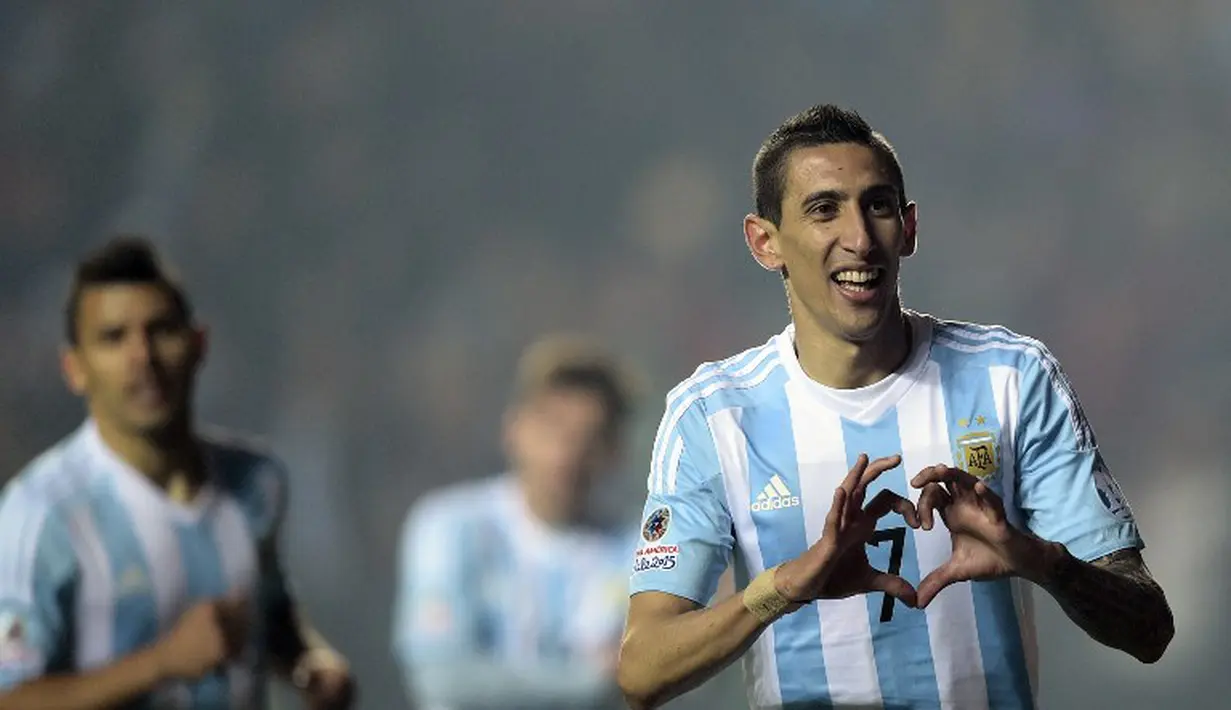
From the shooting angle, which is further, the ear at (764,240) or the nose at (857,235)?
the ear at (764,240)

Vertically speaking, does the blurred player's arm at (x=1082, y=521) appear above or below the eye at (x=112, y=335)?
below

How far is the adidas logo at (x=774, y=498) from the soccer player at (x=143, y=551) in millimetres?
1425

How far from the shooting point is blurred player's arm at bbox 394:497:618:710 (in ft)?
15.1

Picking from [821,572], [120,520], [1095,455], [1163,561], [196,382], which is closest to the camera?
[821,572]

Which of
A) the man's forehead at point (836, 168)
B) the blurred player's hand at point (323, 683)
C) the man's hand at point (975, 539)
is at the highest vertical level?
the man's forehead at point (836, 168)

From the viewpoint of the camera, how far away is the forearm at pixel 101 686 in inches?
133

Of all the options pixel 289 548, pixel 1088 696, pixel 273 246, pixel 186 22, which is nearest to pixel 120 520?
pixel 289 548

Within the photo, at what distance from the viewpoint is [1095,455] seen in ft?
7.55

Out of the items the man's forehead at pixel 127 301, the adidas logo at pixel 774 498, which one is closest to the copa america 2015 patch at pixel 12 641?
the man's forehead at pixel 127 301

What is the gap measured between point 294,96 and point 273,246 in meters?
0.51

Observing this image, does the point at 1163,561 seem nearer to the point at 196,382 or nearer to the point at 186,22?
the point at 196,382

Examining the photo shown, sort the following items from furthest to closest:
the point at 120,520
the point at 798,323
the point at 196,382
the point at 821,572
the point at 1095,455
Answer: the point at 196,382
the point at 120,520
the point at 798,323
the point at 1095,455
the point at 821,572

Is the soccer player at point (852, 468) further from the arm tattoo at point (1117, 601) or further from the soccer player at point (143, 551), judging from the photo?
the soccer player at point (143, 551)

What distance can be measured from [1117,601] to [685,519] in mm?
591
